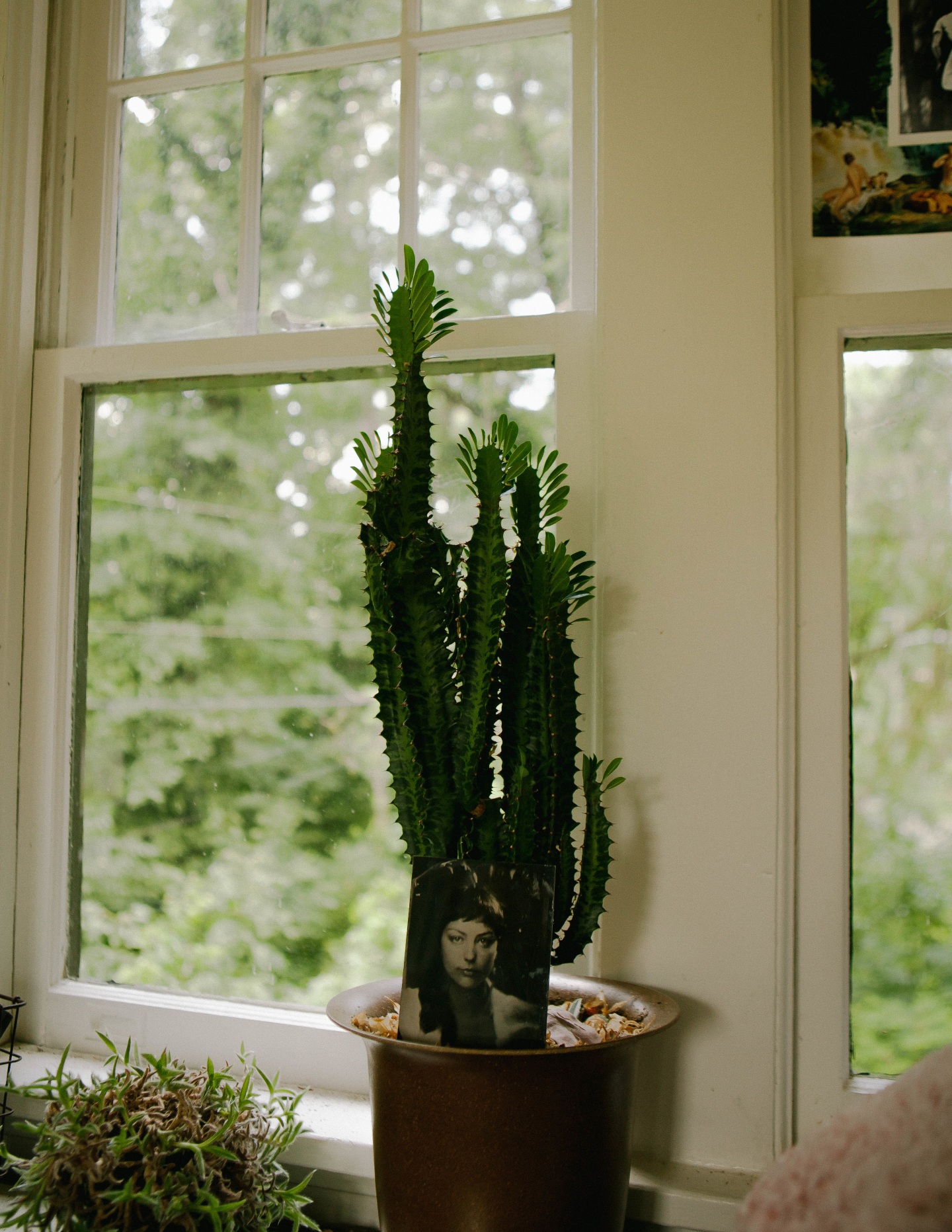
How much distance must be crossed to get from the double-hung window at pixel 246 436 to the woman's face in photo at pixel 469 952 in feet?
1.16

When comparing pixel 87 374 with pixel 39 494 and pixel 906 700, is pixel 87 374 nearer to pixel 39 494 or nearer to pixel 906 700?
pixel 39 494

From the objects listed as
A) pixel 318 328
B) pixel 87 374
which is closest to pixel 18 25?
pixel 87 374

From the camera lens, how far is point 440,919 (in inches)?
34.5

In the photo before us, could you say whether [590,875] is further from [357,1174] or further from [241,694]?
[241,694]

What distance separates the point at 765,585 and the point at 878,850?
36 centimetres

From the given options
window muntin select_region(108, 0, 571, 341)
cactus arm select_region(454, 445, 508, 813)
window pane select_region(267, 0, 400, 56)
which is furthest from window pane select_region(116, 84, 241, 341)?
cactus arm select_region(454, 445, 508, 813)

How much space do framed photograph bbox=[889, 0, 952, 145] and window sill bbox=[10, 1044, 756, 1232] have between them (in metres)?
1.25

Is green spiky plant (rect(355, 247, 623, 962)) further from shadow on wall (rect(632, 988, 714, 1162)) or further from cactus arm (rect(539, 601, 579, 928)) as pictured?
shadow on wall (rect(632, 988, 714, 1162))

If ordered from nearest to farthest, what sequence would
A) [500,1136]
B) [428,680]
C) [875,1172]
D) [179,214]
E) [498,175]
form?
[875,1172] → [500,1136] → [428,680] → [498,175] → [179,214]

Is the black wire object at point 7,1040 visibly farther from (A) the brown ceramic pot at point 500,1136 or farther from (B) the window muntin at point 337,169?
(B) the window muntin at point 337,169

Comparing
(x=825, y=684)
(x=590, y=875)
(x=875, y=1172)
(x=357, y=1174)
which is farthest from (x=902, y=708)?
(x=357, y=1174)

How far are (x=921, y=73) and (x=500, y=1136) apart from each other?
4.23ft

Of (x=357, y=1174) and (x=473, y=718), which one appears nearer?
(x=473, y=718)

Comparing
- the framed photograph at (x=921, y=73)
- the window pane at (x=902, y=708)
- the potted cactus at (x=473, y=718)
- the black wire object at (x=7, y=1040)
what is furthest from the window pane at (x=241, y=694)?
the framed photograph at (x=921, y=73)
